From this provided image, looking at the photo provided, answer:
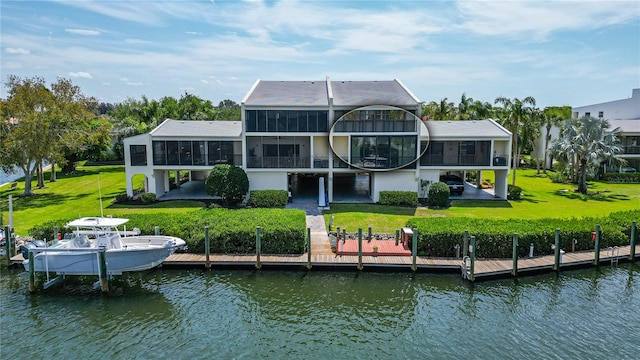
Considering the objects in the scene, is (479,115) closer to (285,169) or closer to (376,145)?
(376,145)

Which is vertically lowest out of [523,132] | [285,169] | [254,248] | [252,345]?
[252,345]

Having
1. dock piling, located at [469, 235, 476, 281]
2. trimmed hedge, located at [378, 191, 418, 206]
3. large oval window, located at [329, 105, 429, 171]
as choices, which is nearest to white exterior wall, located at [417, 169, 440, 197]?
large oval window, located at [329, 105, 429, 171]

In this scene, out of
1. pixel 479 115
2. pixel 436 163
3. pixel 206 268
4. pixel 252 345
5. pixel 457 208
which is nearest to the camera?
pixel 252 345

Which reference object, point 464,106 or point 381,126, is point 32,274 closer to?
point 381,126

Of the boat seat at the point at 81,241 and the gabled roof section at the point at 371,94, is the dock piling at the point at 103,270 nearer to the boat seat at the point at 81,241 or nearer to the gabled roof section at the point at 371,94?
the boat seat at the point at 81,241

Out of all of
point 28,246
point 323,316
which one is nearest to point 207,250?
point 323,316

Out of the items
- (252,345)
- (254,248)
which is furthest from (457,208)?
(252,345)
